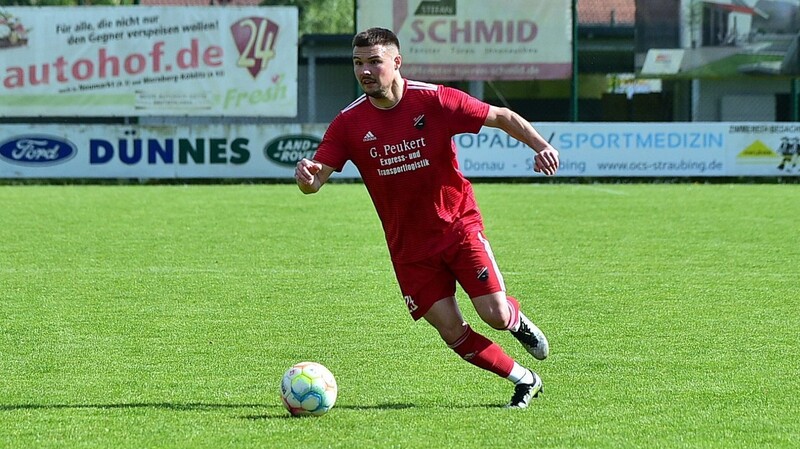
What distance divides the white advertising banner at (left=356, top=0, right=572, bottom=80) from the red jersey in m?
17.7

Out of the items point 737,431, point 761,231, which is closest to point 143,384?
point 737,431

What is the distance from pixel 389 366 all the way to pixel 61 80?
18489 millimetres

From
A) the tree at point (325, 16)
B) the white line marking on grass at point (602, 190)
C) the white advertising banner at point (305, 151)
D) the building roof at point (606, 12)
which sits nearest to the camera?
the white line marking on grass at point (602, 190)

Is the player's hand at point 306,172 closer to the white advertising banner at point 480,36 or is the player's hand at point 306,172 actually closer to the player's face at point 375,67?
the player's face at point 375,67

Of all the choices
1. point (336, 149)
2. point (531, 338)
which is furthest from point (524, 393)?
point (336, 149)

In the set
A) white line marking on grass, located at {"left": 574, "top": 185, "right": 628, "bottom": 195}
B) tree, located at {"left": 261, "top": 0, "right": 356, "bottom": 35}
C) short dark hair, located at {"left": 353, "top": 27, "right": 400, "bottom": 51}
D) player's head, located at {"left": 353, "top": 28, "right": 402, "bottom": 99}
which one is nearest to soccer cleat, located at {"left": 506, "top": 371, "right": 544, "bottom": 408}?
player's head, located at {"left": 353, "top": 28, "right": 402, "bottom": 99}

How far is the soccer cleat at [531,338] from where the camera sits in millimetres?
6000

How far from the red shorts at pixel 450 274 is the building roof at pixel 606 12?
20.4 metres

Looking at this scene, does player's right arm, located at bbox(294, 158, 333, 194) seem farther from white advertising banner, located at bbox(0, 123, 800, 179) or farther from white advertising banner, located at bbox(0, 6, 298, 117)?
white advertising banner, located at bbox(0, 6, 298, 117)

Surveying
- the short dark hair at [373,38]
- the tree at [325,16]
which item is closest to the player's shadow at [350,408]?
the short dark hair at [373,38]

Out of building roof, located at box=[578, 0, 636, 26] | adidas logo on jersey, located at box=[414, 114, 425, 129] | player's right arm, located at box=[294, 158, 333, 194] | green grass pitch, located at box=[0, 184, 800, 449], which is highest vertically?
building roof, located at box=[578, 0, 636, 26]

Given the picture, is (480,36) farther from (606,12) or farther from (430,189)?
(430,189)

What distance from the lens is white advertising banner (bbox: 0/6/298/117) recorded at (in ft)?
76.4

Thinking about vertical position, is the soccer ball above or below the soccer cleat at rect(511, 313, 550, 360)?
below
